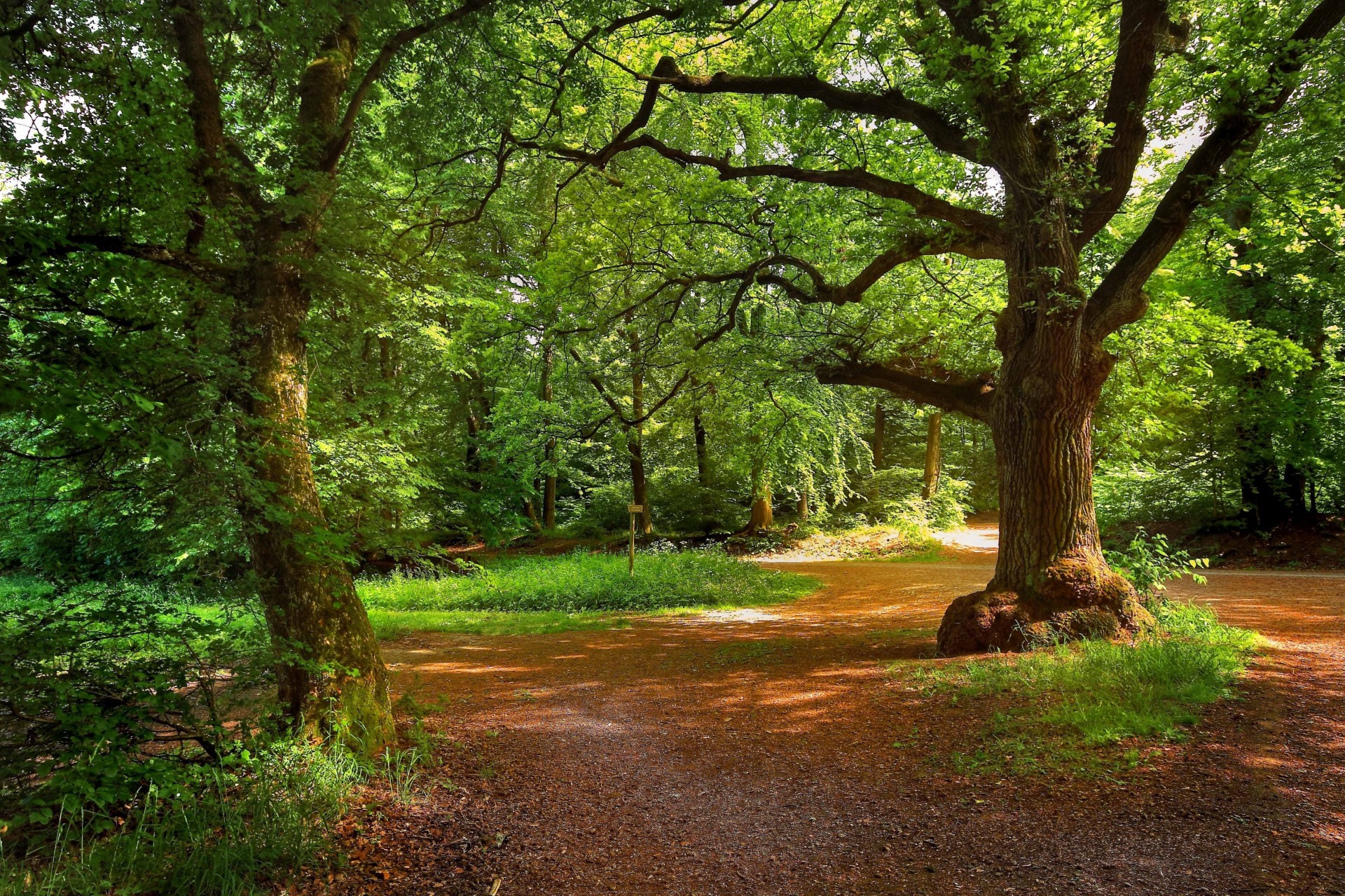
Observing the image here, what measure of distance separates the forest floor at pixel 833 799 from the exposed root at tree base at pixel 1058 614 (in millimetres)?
576

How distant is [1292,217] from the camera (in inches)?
265

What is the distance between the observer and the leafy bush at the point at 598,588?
12.9 m

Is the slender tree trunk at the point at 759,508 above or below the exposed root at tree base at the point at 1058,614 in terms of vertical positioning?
above

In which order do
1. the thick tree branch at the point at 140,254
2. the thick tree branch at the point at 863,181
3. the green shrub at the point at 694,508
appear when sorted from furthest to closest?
the green shrub at the point at 694,508, the thick tree branch at the point at 863,181, the thick tree branch at the point at 140,254

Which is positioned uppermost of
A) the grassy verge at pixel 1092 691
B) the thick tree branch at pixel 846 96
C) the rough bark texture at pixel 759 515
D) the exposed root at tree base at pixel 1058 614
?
the thick tree branch at pixel 846 96

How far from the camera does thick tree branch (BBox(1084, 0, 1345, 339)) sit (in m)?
5.36

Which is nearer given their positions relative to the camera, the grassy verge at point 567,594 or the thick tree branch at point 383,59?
the thick tree branch at point 383,59

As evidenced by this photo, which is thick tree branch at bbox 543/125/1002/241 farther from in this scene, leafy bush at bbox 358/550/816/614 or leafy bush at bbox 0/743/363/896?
leafy bush at bbox 358/550/816/614

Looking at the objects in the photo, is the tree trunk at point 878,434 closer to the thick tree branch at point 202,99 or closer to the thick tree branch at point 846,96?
the thick tree branch at point 846,96

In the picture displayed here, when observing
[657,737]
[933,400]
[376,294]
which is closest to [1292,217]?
[933,400]

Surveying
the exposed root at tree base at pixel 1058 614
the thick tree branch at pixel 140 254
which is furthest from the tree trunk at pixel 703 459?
the thick tree branch at pixel 140 254

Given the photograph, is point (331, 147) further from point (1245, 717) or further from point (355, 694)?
point (1245, 717)

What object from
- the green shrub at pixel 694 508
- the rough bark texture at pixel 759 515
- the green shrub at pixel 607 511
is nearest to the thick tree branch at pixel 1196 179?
the rough bark texture at pixel 759 515

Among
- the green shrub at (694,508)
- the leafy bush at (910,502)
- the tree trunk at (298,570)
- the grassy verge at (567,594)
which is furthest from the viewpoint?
the green shrub at (694,508)
